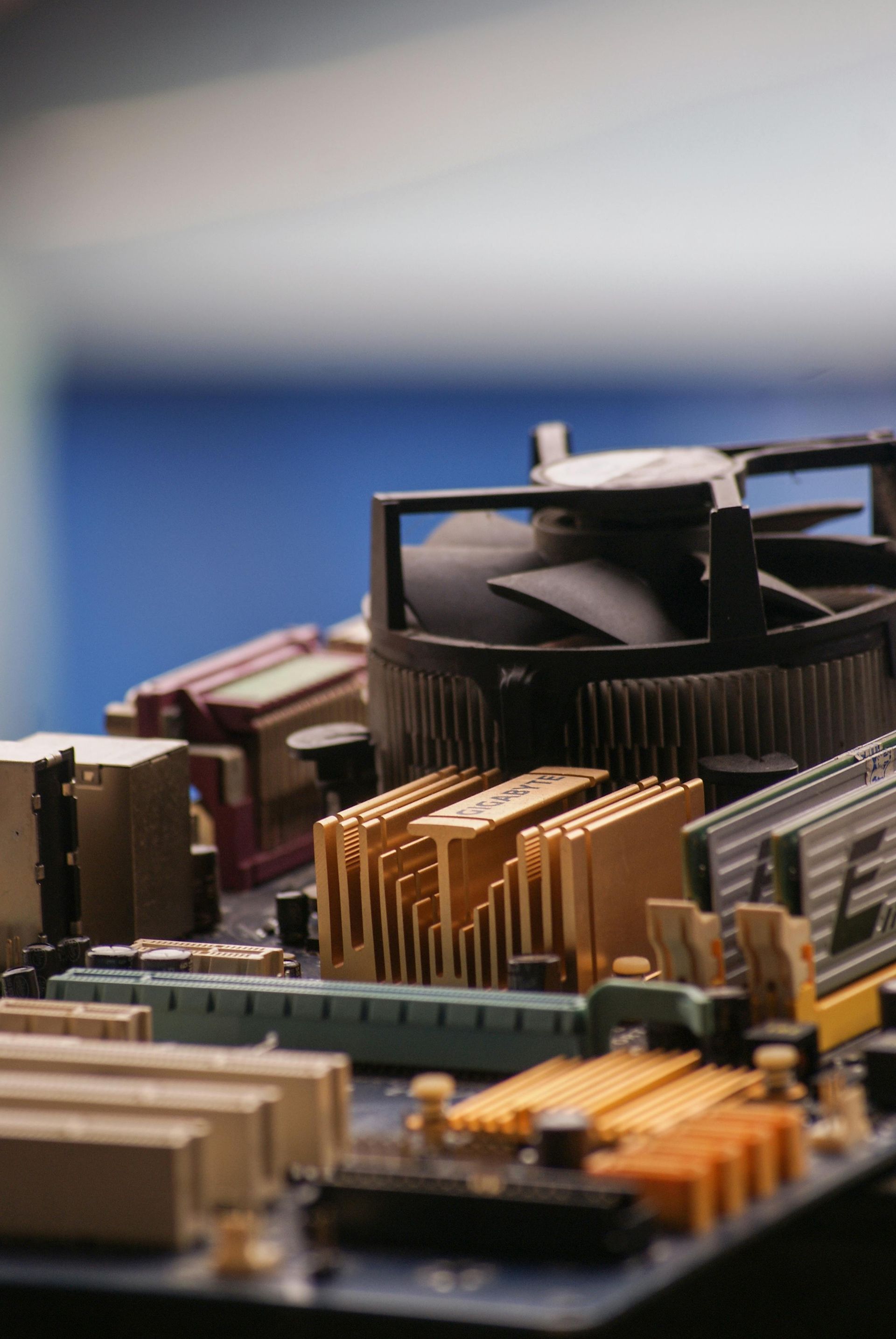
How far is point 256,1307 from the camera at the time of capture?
4.21 meters

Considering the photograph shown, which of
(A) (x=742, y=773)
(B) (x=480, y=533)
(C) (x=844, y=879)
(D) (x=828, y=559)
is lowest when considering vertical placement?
(C) (x=844, y=879)

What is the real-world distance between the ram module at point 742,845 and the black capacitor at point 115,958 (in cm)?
185

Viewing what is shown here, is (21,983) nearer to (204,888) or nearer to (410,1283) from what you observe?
(204,888)

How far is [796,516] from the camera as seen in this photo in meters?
8.45

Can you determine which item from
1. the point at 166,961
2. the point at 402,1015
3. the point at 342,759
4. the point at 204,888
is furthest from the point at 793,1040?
the point at 204,888

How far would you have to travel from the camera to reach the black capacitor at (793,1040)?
528 cm

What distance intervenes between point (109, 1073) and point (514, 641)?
2.77m

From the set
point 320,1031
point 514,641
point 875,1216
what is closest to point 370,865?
point 320,1031

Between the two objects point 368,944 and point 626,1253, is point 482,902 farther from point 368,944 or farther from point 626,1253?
point 626,1253

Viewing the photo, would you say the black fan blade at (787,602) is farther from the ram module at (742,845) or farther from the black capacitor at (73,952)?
the black capacitor at (73,952)

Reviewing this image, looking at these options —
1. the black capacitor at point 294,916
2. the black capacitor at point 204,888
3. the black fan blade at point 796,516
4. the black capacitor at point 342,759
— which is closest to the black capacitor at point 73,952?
the black capacitor at point 294,916

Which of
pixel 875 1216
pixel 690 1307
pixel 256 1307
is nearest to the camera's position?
pixel 256 1307

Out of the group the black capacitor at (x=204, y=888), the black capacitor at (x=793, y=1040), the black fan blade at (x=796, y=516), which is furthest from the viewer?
the black fan blade at (x=796, y=516)

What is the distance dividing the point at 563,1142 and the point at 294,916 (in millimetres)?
2560
